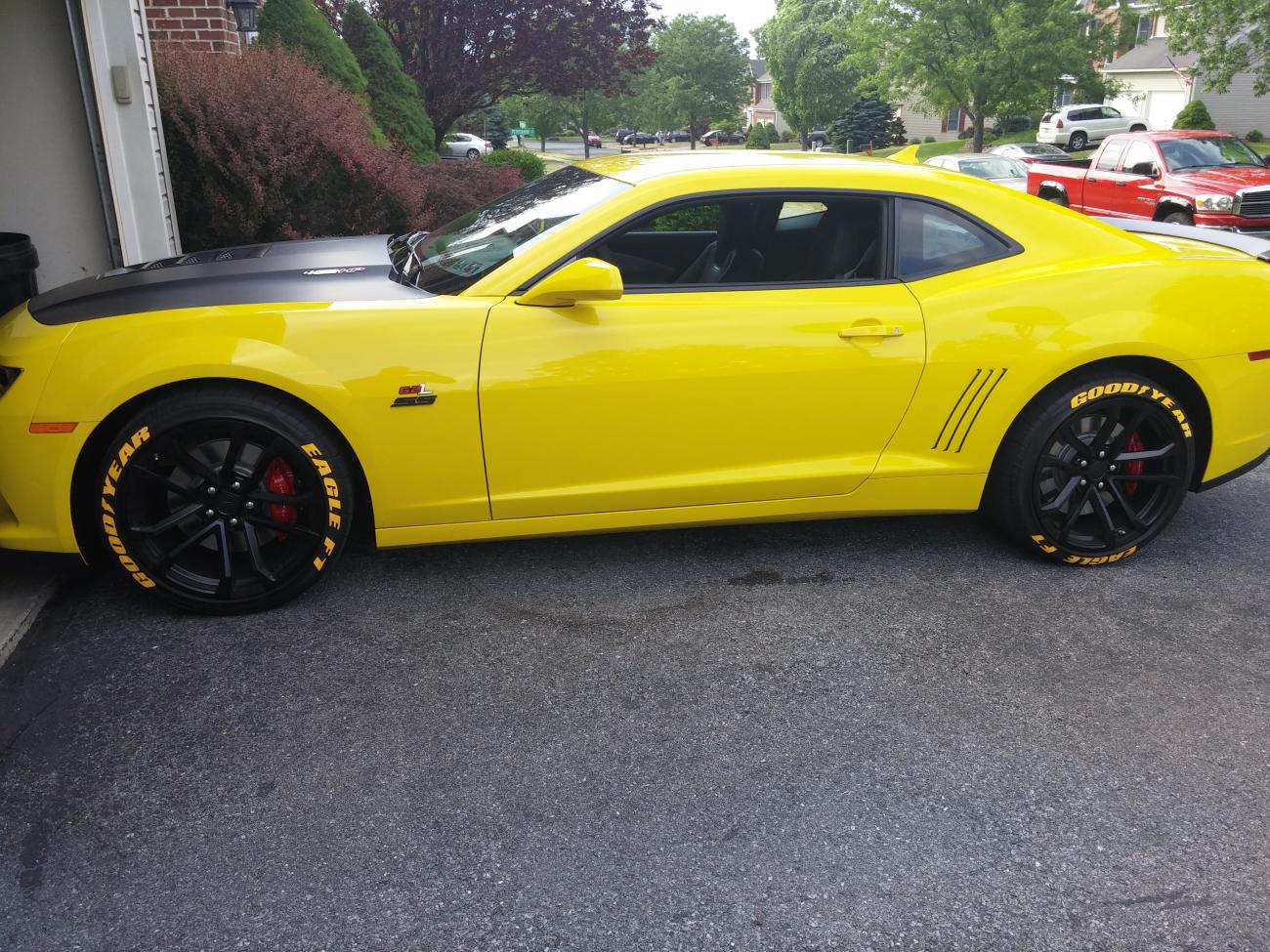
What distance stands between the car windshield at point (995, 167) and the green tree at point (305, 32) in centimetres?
1107

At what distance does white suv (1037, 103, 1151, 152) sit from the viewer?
38281mm

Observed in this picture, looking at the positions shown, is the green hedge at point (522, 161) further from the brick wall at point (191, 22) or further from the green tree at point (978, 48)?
the green tree at point (978, 48)

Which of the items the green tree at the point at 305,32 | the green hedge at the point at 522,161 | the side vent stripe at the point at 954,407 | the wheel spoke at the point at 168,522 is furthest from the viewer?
the green hedge at the point at 522,161

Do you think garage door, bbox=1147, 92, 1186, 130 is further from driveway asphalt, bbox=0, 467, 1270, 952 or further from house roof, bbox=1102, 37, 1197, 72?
driveway asphalt, bbox=0, 467, 1270, 952

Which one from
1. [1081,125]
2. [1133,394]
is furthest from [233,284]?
[1081,125]

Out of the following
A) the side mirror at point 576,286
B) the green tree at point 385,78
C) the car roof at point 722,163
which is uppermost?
the green tree at point 385,78

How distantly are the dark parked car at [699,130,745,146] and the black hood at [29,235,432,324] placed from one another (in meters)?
78.4

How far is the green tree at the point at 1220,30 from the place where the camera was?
78.3 ft

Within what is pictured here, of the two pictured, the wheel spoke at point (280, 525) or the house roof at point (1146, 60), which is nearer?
the wheel spoke at point (280, 525)

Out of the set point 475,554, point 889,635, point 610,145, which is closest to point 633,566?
point 475,554

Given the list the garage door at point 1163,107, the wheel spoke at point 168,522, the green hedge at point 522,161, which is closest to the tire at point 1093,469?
the wheel spoke at point 168,522

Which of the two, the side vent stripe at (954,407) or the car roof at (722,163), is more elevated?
the car roof at (722,163)

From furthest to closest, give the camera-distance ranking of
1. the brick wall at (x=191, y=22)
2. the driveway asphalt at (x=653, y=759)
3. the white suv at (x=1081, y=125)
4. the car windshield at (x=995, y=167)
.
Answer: the white suv at (x=1081, y=125) → the car windshield at (x=995, y=167) → the brick wall at (x=191, y=22) → the driveway asphalt at (x=653, y=759)

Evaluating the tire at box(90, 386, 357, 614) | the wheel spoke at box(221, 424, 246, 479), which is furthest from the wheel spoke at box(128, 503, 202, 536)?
the wheel spoke at box(221, 424, 246, 479)
